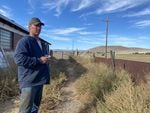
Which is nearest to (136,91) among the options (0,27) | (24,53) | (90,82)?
(24,53)

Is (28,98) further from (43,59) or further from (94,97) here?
(94,97)

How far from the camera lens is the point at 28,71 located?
13.9 ft

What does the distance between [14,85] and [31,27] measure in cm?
396

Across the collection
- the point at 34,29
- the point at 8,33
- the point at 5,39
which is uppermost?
the point at 8,33

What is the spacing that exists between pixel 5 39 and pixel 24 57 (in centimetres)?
1151

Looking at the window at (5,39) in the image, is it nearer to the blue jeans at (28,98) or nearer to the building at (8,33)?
the building at (8,33)

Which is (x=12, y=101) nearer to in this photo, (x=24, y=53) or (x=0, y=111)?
(x=0, y=111)

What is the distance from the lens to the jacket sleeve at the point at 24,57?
409cm

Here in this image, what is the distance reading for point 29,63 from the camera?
13.5ft

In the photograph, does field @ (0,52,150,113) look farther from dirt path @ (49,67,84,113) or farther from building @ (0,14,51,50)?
building @ (0,14,51,50)

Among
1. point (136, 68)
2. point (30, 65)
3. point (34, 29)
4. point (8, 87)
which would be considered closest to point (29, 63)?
point (30, 65)

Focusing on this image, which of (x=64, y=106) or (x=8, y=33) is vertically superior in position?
(x=8, y=33)

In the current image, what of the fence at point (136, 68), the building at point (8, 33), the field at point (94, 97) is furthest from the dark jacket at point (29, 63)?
the building at point (8, 33)

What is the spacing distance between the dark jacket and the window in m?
10.1
